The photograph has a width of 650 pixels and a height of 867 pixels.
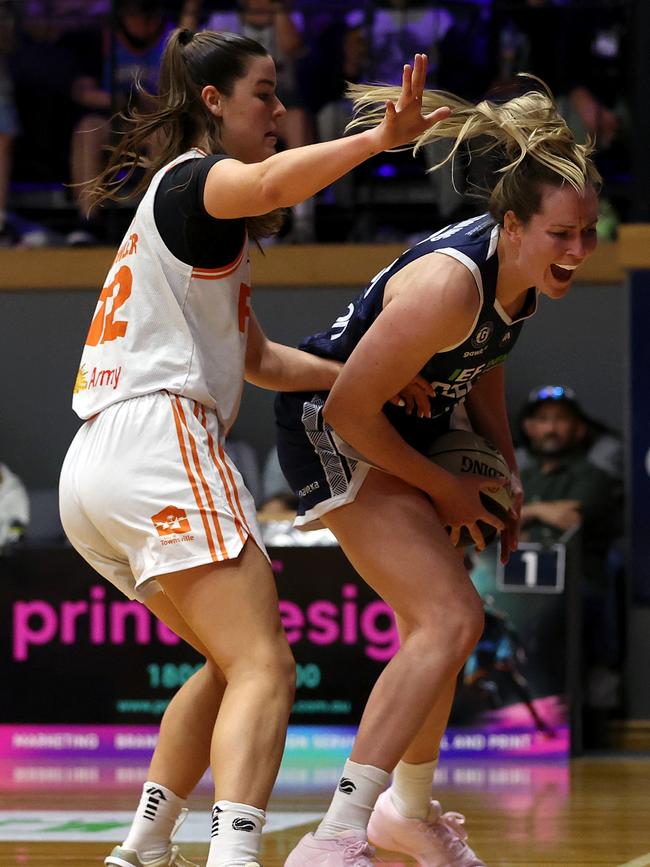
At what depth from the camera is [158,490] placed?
9.66 feet

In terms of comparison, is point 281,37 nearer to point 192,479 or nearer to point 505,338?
point 505,338

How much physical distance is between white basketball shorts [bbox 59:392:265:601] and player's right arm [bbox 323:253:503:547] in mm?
347

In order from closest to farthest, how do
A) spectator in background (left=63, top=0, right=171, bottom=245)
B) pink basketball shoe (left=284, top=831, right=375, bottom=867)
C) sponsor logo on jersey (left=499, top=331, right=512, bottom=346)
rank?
1. pink basketball shoe (left=284, top=831, right=375, bottom=867)
2. sponsor logo on jersey (left=499, top=331, right=512, bottom=346)
3. spectator in background (left=63, top=0, right=171, bottom=245)

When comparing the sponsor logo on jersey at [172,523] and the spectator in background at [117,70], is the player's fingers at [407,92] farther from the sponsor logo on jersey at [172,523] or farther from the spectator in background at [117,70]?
the spectator in background at [117,70]

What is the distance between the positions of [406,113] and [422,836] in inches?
67.1

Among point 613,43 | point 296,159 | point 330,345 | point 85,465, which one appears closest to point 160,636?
point 330,345

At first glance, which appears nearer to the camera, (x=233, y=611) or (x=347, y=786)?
(x=233, y=611)

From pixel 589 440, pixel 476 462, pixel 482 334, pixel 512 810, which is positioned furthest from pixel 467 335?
pixel 589 440

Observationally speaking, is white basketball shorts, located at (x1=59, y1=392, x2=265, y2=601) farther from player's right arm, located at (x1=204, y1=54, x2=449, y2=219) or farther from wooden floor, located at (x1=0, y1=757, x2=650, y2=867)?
wooden floor, located at (x1=0, y1=757, x2=650, y2=867)

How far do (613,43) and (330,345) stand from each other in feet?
20.0

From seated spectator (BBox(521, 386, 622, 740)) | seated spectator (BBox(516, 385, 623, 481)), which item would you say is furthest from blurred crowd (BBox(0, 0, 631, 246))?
seated spectator (BBox(521, 386, 622, 740))

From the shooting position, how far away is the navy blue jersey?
327 centimetres

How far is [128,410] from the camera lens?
3.03 metres

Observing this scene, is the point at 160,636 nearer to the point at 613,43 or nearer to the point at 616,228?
the point at 616,228
